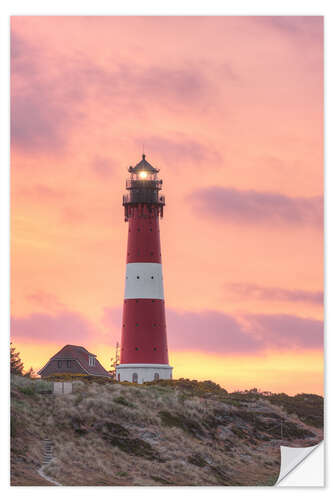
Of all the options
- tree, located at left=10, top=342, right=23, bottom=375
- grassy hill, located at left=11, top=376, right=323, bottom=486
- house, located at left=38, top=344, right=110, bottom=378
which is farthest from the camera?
house, located at left=38, top=344, right=110, bottom=378

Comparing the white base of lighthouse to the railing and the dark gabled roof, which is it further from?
the dark gabled roof

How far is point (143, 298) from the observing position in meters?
72.7

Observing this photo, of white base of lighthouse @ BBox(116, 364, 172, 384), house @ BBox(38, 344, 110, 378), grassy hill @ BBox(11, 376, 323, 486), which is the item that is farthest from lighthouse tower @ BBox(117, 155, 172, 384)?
house @ BBox(38, 344, 110, 378)

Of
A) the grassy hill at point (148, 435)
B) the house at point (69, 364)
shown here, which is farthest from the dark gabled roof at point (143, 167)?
the grassy hill at point (148, 435)

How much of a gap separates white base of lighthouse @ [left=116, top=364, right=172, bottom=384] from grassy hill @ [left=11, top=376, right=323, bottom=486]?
6.43 m

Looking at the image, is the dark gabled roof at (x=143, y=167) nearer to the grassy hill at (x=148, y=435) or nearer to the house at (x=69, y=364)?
the house at (x=69, y=364)

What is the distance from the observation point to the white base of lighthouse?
71.7 m

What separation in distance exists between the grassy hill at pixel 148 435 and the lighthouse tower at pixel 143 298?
7.12m

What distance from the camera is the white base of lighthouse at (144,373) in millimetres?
71688
